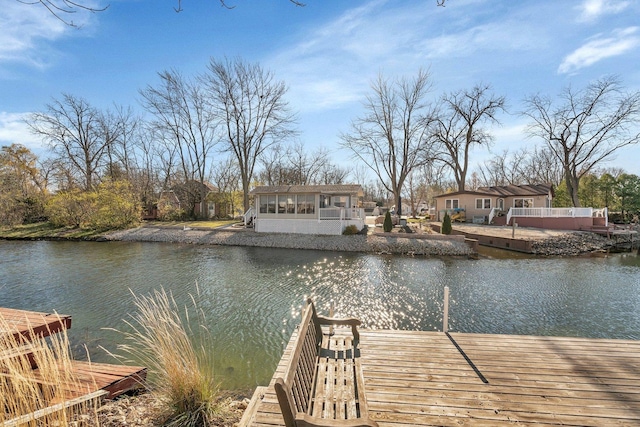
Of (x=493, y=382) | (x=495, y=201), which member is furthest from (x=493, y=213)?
(x=493, y=382)

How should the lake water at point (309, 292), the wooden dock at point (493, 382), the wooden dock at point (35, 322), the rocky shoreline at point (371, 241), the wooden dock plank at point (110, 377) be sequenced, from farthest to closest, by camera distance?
1. the rocky shoreline at point (371, 241)
2. the lake water at point (309, 292)
3. the wooden dock at point (35, 322)
4. the wooden dock plank at point (110, 377)
5. the wooden dock at point (493, 382)

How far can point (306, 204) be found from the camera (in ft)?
68.1

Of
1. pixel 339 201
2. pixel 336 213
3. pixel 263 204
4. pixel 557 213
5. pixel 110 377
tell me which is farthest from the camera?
pixel 339 201

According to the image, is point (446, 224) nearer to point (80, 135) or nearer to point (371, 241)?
point (371, 241)

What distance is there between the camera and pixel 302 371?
2.41 m

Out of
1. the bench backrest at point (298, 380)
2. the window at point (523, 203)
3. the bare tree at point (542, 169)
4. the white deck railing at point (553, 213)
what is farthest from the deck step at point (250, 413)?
the bare tree at point (542, 169)

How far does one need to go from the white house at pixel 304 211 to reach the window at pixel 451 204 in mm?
13603

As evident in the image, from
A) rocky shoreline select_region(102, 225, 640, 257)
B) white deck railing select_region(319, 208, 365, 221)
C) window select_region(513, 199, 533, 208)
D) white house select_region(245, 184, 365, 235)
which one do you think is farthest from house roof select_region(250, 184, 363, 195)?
window select_region(513, 199, 533, 208)

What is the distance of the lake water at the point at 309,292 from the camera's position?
6375 millimetres

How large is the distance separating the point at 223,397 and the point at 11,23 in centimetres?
531

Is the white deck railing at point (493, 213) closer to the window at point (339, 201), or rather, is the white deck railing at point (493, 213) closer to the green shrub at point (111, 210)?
the window at point (339, 201)

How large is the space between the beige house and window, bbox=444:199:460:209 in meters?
0.12

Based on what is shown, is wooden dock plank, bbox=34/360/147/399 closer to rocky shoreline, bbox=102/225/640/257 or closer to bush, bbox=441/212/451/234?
rocky shoreline, bbox=102/225/640/257

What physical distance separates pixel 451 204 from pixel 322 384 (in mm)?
30713
